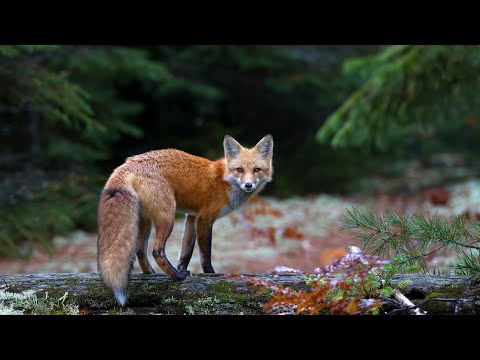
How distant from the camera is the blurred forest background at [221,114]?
8.85m

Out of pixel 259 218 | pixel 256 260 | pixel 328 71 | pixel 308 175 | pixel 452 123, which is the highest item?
pixel 328 71

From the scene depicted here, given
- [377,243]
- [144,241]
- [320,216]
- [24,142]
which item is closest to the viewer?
[377,243]

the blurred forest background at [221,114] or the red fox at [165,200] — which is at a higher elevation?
the blurred forest background at [221,114]

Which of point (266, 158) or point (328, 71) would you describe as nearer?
point (266, 158)

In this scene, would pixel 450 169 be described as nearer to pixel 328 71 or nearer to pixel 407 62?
pixel 328 71

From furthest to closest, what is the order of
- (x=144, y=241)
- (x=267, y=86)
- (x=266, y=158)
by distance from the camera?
(x=267, y=86) → (x=266, y=158) → (x=144, y=241)

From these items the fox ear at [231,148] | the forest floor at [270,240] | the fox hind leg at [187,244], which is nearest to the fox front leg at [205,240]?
the fox hind leg at [187,244]

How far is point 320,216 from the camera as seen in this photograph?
15117mm

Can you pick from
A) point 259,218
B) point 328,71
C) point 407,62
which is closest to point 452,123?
point 328,71

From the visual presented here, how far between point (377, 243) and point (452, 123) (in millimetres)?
18500

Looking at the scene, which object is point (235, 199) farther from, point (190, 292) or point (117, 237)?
point (117, 237)

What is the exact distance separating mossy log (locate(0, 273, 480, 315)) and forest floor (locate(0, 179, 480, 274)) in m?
4.26

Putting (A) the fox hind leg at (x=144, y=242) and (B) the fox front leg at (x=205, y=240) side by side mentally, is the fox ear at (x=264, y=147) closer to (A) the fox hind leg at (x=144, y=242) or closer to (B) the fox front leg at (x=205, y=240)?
(B) the fox front leg at (x=205, y=240)

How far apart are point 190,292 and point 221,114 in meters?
14.3
